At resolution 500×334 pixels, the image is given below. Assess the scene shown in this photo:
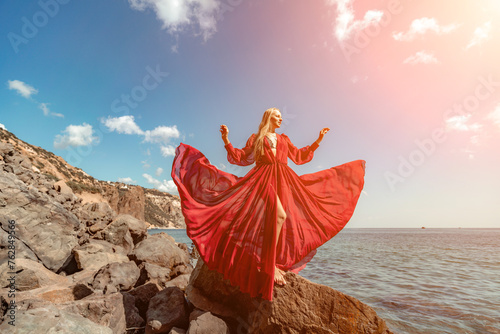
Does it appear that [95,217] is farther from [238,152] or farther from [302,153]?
[302,153]

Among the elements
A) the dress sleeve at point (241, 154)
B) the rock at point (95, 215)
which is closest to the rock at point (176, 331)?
the dress sleeve at point (241, 154)

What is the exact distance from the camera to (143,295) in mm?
4285

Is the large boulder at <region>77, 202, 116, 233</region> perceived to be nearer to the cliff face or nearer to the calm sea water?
the cliff face

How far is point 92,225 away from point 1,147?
4.53 meters

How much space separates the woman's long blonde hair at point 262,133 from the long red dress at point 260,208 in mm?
85

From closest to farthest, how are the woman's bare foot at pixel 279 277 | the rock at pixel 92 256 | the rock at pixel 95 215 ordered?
1. the woman's bare foot at pixel 279 277
2. the rock at pixel 92 256
3. the rock at pixel 95 215

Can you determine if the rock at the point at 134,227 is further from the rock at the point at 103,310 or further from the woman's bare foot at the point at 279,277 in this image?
the woman's bare foot at the point at 279,277

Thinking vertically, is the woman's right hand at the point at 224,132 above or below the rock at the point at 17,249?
above

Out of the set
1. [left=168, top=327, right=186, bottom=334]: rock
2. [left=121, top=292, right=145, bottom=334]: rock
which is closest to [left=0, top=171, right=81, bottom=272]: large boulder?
[left=121, top=292, right=145, bottom=334]: rock

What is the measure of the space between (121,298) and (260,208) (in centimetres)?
255

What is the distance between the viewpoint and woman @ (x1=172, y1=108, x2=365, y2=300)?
10.4ft

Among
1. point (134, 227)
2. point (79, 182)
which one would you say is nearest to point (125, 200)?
point (79, 182)

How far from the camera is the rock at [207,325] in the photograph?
118 inches

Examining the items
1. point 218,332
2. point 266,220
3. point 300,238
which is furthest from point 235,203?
point 218,332
